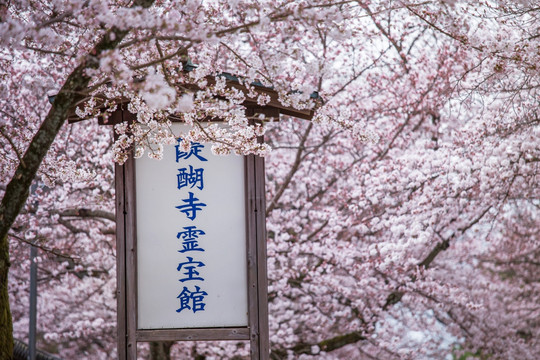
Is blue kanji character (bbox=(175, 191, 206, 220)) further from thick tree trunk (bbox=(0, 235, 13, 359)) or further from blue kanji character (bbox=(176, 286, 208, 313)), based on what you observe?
thick tree trunk (bbox=(0, 235, 13, 359))

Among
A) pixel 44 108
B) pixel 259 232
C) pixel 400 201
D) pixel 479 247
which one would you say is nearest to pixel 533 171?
pixel 400 201

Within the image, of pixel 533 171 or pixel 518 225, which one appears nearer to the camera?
pixel 533 171

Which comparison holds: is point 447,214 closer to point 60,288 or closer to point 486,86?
point 486,86

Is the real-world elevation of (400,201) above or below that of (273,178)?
below

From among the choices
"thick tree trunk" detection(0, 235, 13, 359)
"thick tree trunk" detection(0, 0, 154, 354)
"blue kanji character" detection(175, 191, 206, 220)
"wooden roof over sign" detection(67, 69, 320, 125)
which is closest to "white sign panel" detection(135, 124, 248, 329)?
"blue kanji character" detection(175, 191, 206, 220)

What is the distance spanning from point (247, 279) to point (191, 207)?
2.19ft

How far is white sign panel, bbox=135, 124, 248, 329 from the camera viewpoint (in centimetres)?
485

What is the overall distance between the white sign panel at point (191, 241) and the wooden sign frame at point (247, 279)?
0.05 m

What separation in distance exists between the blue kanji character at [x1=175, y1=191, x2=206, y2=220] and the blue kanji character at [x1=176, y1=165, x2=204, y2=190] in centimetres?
9

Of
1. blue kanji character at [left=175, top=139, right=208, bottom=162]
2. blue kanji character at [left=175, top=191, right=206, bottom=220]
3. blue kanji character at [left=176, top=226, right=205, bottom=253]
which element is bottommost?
blue kanji character at [left=176, top=226, right=205, bottom=253]

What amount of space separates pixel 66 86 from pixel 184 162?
1642 mm

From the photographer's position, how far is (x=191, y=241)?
491 cm

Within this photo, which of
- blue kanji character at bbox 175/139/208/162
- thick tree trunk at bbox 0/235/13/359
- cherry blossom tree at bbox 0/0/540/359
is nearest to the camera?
thick tree trunk at bbox 0/235/13/359

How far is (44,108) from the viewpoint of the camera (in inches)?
348
